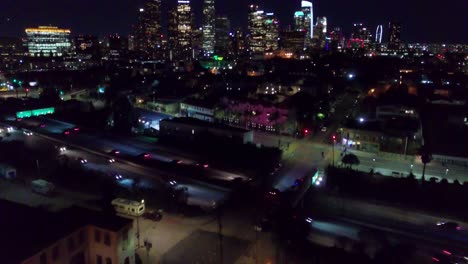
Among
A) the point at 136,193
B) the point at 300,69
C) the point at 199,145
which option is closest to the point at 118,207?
the point at 136,193

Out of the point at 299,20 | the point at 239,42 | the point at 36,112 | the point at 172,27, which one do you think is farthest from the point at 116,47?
the point at 36,112

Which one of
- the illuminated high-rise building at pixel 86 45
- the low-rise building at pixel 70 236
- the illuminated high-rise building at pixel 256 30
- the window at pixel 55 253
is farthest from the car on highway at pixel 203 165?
the illuminated high-rise building at pixel 256 30

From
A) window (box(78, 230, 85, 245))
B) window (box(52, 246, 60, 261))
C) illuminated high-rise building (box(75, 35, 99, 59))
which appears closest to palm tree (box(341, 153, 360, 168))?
window (box(78, 230, 85, 245))

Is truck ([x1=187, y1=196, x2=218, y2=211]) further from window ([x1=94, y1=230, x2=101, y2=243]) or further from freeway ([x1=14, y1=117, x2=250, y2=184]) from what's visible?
window ([x1=94, y1=230, x2=101, y2=243])

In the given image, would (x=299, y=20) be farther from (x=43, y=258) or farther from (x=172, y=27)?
(x=43, y=258)

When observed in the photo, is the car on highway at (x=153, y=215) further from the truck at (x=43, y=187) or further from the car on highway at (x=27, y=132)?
the car on highway at (x=27, y=132)

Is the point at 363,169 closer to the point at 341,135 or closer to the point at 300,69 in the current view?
the point at 341,135
